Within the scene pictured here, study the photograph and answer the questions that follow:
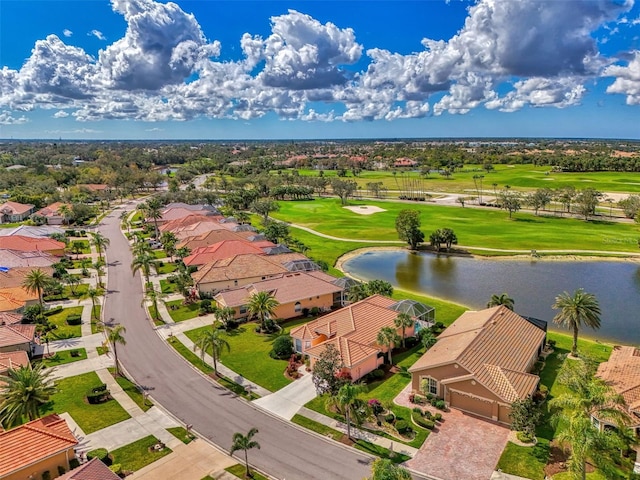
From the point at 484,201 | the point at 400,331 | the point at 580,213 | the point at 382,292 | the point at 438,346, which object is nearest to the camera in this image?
the point at 438,346

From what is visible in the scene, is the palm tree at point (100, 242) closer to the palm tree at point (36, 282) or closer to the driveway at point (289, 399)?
the palm tree at point (36, 282)

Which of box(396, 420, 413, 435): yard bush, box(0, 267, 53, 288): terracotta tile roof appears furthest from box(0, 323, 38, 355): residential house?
box(396, 420, 413, 435): yard bush

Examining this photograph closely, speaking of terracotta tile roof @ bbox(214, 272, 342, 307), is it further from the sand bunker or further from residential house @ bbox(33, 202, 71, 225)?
residential house @ bbox(33, 202, 71, 225)

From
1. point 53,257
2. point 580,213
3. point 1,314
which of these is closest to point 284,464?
point 1,314

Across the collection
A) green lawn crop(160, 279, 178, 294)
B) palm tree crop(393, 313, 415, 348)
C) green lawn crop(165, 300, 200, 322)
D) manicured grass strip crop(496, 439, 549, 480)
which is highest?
palm tree crop(393, 313, 415, 348)

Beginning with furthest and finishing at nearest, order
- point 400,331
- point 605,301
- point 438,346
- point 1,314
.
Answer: point 605,301, point 1,314, point 400,331, point 438,346

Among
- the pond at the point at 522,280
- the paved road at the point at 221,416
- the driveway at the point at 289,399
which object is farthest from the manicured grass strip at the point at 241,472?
the pond at the point at 522,280

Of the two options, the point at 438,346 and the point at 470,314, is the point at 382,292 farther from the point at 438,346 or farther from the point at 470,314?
the point at 438,346

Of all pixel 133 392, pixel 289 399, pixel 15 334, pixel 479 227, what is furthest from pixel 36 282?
pixel 479 227
